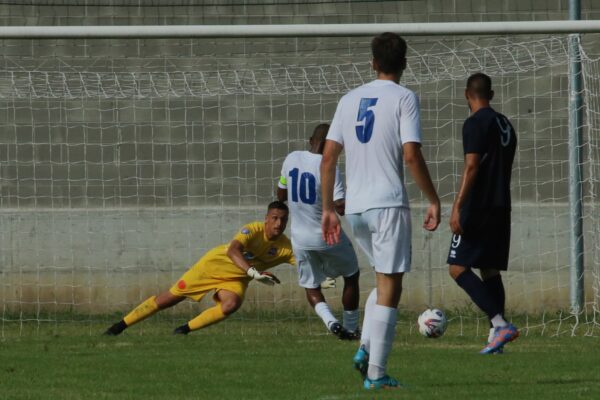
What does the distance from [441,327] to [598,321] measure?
312cm

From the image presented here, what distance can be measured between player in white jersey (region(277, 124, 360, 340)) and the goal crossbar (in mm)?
789

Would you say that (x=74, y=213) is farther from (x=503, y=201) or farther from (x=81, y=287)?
(x=503, y=201)

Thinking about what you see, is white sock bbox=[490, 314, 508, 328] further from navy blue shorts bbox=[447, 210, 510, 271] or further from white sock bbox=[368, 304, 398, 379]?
white sock bbox=[368, 304, 398, 379]

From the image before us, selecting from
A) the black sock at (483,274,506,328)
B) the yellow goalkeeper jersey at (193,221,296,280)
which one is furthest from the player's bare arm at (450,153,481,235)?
the yellow goalkeeper jersey at (193,221,296,280)

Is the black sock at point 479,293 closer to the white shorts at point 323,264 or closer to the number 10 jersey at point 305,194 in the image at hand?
the number 10 jersey at point 305,194

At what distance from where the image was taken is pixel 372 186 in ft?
22.7

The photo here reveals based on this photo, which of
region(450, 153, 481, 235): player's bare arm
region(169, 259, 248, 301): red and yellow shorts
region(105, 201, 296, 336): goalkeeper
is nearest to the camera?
region(450, 153, 481, 235): player's bare arm

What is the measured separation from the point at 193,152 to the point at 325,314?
3605mm

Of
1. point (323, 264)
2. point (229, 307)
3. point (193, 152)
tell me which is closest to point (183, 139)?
point (193, 152)

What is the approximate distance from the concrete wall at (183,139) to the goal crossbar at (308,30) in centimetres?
255

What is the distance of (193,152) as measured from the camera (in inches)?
538

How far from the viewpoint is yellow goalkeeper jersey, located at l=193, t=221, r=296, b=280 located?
430 inches

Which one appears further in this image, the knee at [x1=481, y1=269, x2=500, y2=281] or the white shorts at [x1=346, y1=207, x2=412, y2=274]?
the knee at [x1=481, y1=269, x2=500, y2=281]

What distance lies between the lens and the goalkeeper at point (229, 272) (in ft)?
35.4
